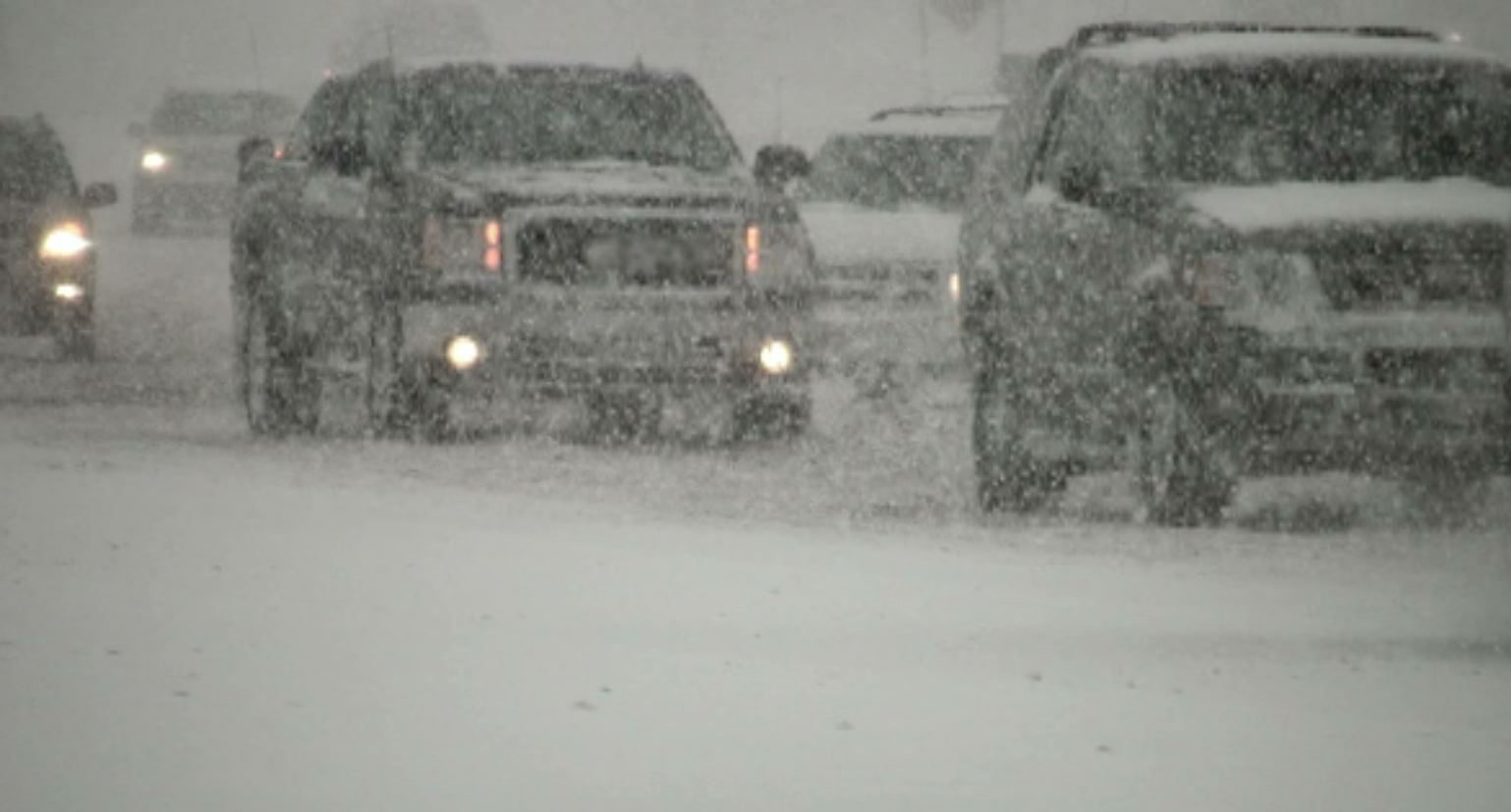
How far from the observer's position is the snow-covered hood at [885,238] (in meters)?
19.5

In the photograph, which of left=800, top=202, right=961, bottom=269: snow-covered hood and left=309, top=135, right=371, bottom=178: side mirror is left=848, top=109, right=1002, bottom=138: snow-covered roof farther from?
left=309, top=135, right=371, bottom=178: side mirror

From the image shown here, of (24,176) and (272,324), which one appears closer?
(272,324)

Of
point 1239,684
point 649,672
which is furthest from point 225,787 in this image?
point 1239,684

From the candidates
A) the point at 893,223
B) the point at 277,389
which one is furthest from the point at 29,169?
the point at 893,223

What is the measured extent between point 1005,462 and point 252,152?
6.75 meters

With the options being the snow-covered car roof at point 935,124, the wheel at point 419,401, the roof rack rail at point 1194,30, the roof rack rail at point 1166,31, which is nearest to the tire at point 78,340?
the snow-covered car roof at point 935,124

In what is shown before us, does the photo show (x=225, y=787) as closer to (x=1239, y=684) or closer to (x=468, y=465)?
(x=1239, y=684)

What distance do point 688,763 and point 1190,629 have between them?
2.81 metres

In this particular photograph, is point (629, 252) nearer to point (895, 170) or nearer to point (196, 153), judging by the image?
point (895, 170)

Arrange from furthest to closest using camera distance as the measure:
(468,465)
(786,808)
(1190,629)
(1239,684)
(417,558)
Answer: (468,465), (417,558), (1190,629), (1239,684), (786,808)

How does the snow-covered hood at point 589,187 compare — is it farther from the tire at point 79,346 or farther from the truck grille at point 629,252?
the tire at point 79,346

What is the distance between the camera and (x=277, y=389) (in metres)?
18.0

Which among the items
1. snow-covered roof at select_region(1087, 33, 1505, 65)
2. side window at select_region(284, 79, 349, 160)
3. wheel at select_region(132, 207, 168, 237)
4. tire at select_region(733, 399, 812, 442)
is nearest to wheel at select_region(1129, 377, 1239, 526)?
snow-covered roof at select_region(1087, 33, 1505, 65)

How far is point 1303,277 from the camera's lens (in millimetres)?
13062
